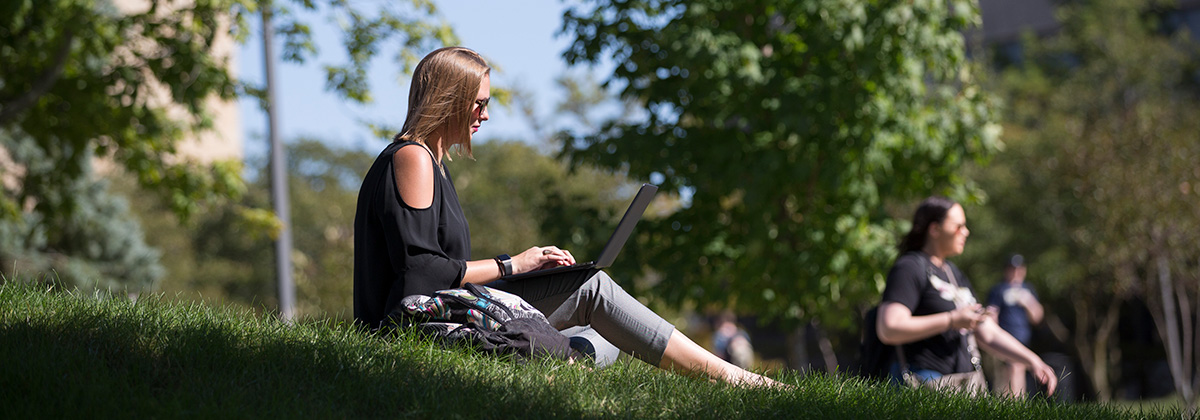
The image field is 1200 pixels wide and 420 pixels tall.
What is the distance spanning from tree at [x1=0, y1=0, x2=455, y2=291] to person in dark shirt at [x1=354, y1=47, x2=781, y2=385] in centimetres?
691

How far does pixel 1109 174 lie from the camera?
14.9 metres

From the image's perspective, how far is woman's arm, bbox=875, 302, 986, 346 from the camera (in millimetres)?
4887

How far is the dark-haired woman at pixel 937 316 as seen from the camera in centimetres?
491

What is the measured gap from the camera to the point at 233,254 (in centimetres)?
3678

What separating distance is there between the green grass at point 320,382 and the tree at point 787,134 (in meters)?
4.21

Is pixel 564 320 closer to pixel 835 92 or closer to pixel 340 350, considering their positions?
pixel 340 350

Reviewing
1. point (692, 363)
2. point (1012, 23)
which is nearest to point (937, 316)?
point (692, 363)

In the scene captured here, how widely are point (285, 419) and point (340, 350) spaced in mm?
579

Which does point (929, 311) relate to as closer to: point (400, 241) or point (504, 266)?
point (504, 266)

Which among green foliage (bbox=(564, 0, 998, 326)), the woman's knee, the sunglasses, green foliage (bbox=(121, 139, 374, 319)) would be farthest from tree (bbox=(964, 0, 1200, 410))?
green foliage (bbox=(121, 139, 374, 319))

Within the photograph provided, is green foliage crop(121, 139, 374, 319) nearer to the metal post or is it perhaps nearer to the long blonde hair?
the metal post

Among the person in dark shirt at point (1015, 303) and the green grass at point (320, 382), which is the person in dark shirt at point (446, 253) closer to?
the green grass at point (320, 382)

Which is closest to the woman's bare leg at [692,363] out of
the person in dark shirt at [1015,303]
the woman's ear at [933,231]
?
the woman's ear at [933,231]

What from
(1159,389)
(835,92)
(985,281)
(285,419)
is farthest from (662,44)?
(1159,389)
